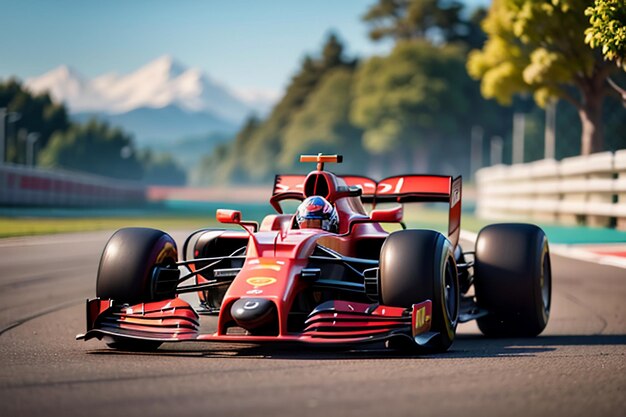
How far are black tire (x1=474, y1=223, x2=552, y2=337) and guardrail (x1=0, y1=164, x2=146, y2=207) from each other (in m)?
31.2

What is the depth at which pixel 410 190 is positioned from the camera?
11961 mm

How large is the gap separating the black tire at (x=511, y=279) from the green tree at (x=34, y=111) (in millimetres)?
126259

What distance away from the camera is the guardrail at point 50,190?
42.1 m

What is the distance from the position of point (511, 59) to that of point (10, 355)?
37452 millimetres

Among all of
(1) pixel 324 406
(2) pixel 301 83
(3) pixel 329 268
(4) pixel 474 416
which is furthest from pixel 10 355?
(2) pixel 301 83

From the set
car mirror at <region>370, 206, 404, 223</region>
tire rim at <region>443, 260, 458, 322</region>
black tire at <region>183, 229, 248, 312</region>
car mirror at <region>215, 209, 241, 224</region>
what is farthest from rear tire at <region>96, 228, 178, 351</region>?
tire rim at <region>443, 260, 458, 322</region>

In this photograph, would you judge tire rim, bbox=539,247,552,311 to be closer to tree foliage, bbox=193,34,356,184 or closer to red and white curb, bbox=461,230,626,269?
red and white curb, bbox=461,230,626,269

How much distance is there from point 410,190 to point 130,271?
135 inches

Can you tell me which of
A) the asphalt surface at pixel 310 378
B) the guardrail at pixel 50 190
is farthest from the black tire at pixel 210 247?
the guardrail at pixel 50 190

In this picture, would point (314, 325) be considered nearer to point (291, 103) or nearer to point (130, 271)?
point (130, 271)

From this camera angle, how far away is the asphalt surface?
6059 millimetres

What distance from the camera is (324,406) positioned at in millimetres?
6039

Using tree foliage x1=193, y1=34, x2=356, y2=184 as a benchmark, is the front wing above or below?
below

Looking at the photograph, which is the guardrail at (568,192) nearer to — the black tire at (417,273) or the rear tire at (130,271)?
the black tire at (417,273)
